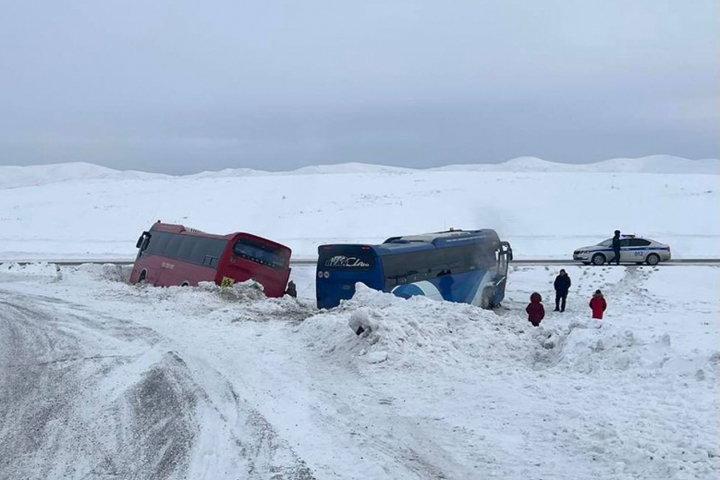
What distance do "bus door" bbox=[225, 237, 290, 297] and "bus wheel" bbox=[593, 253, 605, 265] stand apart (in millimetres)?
17585

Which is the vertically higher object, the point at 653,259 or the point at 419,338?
the point at 419,338

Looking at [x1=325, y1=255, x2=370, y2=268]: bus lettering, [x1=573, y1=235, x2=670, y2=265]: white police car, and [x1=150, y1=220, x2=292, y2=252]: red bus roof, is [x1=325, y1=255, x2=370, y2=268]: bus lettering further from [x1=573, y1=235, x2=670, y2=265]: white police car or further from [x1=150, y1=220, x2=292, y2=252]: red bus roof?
[x1=573, y1=235, x2=670, y2=265]: white police car

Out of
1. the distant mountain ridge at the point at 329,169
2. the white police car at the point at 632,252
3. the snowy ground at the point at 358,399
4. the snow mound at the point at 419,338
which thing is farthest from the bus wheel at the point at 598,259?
the distant mountain ridge at the point at 329,169

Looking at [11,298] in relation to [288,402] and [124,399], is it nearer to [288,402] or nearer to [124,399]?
[124,399]

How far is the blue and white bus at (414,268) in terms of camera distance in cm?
1936

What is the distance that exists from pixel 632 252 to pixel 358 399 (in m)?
27.8

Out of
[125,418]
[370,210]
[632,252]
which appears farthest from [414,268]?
[370,210]

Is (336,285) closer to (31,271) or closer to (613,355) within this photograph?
(613,355)

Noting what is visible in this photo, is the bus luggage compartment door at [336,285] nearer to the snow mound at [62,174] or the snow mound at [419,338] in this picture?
the snow mound at [419,338]

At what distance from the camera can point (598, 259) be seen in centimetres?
3416

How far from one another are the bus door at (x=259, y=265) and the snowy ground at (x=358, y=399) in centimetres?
547

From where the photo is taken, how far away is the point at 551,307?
24109mm

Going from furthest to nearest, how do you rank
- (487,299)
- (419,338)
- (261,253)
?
(487,299) < (261,253) < (419,338)

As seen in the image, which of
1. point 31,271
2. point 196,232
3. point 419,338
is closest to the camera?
point 419,338
